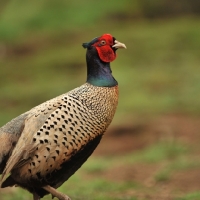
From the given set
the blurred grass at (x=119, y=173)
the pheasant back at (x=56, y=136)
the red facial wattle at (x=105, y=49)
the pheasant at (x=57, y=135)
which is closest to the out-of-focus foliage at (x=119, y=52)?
the blurred grass at (x=119, y=173)

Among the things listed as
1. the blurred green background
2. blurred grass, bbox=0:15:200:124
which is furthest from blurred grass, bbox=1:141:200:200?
blurred grass, bbox=0:15:200:124

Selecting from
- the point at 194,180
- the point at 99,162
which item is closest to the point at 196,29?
the point at 99,162

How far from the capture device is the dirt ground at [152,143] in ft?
36.6

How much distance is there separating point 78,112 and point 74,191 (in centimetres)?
306

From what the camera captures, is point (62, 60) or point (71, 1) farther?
point (71, 1)

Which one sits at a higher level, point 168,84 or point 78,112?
point 78,112

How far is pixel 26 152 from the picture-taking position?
7.58 metres

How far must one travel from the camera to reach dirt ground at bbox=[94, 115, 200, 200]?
11.2 metres

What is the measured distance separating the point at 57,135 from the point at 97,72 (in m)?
0.91

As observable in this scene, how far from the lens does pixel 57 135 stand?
7.57m

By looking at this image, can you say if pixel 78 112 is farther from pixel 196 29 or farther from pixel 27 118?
pixel 196 29

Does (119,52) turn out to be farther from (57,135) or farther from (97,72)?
(57,135)

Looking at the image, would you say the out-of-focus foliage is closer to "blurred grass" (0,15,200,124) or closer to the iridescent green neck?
"blurred grass" (0,15,200,124)

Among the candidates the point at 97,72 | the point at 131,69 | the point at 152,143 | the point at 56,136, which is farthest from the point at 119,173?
the point at 131,69
